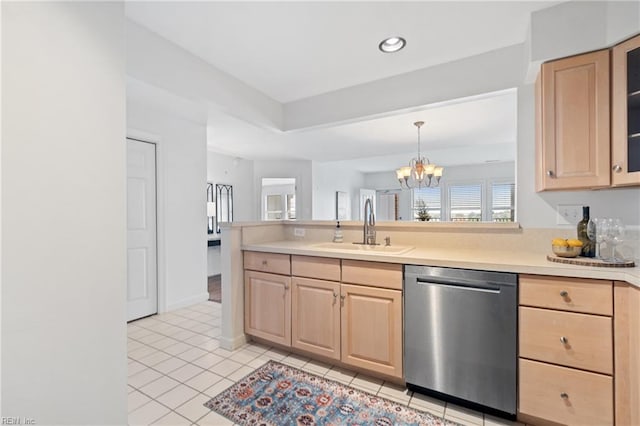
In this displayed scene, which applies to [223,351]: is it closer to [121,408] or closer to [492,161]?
[121,408]

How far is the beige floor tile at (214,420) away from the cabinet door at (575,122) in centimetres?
237

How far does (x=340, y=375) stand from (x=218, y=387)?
0.83 metres

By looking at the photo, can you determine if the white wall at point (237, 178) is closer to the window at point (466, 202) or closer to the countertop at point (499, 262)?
the countertop at point (499, 262)

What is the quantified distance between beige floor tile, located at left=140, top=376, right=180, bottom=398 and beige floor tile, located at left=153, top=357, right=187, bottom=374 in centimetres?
12

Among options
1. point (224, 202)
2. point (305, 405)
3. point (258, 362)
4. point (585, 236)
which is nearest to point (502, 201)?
point (585, 236)

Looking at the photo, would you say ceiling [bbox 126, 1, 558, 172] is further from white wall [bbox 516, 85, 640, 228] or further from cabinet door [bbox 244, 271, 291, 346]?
cabinet door [bbox 244, 271, 291, 346]

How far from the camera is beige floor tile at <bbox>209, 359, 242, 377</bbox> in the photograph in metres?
2.14

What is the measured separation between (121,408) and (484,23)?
296 cm

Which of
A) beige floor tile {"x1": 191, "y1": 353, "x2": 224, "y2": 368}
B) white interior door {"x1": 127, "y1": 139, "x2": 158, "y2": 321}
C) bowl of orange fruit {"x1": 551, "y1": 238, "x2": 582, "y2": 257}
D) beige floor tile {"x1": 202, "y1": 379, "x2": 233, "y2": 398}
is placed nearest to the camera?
bowl of orange fruit {"x1": 551, "y1": 238, "x2": 582, "y2": 257}

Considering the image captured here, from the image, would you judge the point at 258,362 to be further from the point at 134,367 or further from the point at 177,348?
the point at 134,367

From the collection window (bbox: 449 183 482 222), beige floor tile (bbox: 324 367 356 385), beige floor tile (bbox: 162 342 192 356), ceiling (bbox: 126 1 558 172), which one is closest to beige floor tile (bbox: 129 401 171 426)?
beige floor tile (bbox: 162 342 192 356)

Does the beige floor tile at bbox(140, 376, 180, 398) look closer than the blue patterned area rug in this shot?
No

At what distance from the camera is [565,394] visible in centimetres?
146

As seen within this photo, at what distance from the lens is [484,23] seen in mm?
2008
